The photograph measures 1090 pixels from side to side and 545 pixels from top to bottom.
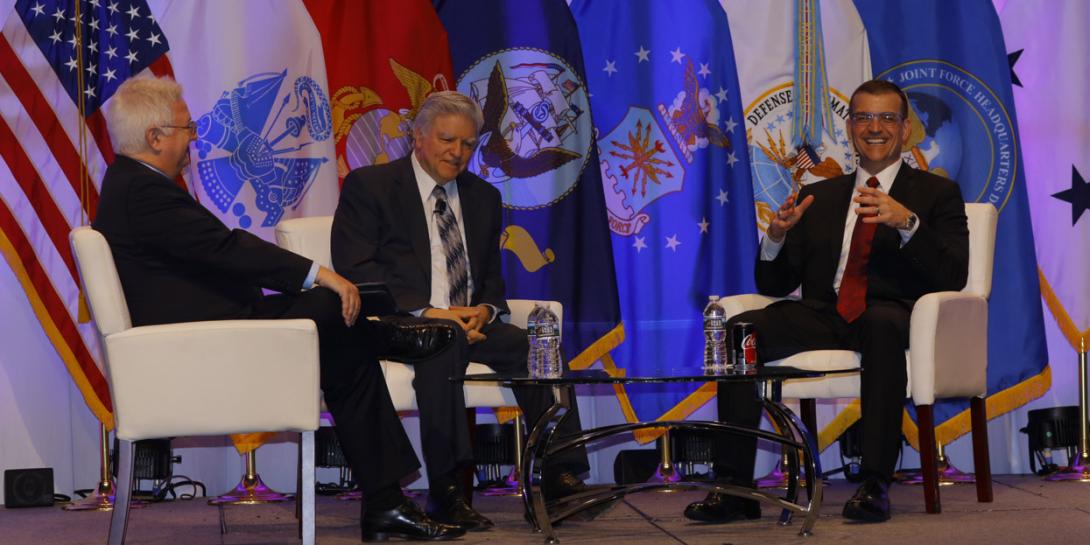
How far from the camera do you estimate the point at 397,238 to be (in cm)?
416

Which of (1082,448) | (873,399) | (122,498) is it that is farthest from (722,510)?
(1082,448)

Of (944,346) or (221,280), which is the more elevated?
(221,280)

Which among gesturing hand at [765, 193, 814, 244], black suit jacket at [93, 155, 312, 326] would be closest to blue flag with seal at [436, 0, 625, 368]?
gesturing hand at [765, 193, 814, 244]

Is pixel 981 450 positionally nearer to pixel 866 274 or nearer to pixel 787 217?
pixel 866 274

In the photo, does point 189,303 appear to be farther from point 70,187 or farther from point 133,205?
point 70,187

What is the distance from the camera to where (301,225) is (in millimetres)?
4289

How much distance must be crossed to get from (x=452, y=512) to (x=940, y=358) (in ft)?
5.19

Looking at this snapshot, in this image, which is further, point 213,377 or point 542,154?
point 542,154

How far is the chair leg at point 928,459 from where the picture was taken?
12.6 ft

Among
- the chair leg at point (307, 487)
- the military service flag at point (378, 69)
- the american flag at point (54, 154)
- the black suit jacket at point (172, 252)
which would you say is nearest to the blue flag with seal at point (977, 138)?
the military service flag at point (378, 69)

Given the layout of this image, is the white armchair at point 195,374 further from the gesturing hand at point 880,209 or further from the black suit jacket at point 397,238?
the gesturing hand at point 880,209

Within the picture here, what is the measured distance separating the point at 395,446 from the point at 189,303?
2.21 ft

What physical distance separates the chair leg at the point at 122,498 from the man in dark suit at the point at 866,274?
5.31 ft

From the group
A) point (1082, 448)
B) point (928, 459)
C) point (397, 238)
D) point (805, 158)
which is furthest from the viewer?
point (805, 158)
